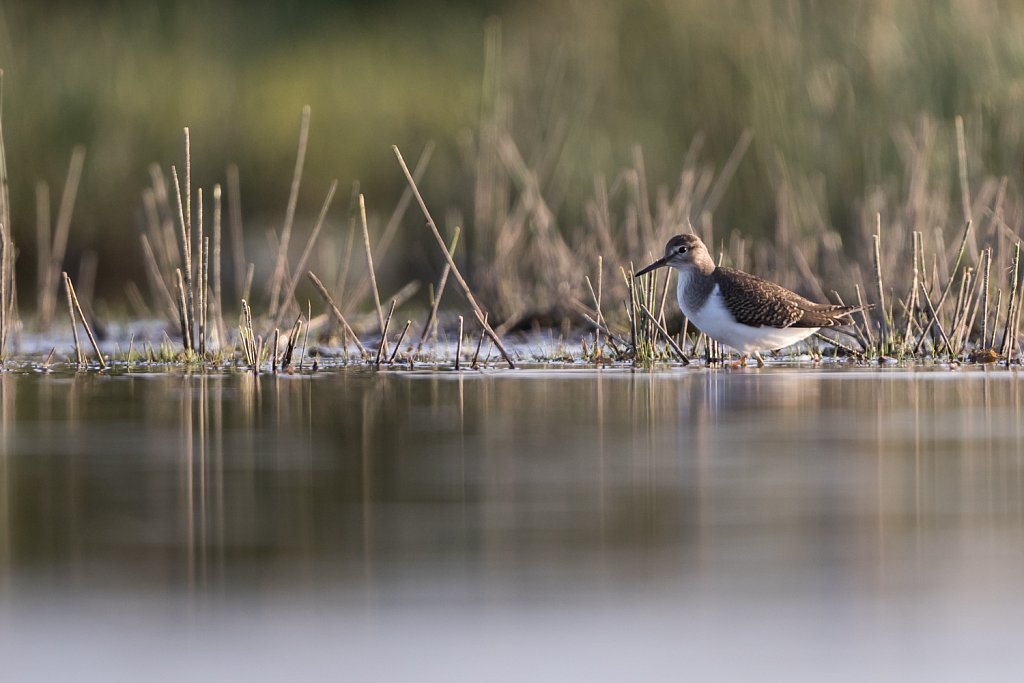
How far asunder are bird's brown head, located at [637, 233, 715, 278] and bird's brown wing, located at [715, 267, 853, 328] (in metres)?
0.22

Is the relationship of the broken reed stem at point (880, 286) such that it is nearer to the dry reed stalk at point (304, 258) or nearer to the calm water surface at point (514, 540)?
the calm water surface at point (514, 540)

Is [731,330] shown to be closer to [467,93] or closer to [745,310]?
[745,310]

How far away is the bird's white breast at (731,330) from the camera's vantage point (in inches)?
396

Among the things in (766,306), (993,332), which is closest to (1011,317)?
(993,332)

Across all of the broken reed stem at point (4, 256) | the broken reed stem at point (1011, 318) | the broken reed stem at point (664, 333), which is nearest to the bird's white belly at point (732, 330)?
the broken reed stem at point (664, 333)

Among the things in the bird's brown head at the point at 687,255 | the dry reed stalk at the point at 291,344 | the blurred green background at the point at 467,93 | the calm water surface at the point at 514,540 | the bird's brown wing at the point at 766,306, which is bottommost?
the calm water surface at the point at 514,540

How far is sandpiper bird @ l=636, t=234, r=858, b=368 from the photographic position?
1005cm

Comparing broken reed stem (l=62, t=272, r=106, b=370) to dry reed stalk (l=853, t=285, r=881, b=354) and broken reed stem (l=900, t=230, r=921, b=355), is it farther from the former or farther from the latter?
broken reed stem (l=900, t=230, r=921, b=355)

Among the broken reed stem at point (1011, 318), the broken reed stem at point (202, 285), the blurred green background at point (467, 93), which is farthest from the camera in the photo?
the blurred green background at point (467, 93)

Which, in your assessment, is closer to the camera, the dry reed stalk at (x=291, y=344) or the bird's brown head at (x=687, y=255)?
the dry reed stalk at (x=291, y=344)

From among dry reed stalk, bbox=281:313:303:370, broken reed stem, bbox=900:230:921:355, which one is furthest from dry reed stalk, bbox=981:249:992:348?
dry reed stalk, bbox=281:313:303:370

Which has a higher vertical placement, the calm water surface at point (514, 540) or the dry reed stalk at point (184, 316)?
the dry reed stalk at point (184, 316)

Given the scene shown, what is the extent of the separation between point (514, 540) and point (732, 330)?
218 inches

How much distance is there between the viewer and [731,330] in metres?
10.1
